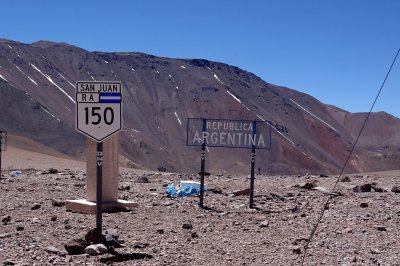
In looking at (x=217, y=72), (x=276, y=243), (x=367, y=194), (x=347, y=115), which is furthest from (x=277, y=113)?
(x=276, y=243)

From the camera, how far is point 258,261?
8398mm

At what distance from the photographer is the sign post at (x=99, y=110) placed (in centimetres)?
924

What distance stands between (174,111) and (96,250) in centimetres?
8889

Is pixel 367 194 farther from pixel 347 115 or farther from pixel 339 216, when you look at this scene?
pixel 347 115

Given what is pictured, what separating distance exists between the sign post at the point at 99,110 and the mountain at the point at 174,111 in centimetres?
6095

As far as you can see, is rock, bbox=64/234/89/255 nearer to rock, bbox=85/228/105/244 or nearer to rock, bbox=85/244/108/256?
rock, bbox=85/244/108/256

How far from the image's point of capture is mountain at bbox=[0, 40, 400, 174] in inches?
3056

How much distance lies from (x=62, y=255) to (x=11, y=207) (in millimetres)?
5292

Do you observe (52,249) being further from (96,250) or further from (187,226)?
(187,226)

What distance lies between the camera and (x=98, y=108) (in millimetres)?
9281

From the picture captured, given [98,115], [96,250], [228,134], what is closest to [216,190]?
[228,134]

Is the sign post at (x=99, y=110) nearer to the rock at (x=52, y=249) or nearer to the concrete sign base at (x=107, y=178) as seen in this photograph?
the rock at (x=52, y=249)

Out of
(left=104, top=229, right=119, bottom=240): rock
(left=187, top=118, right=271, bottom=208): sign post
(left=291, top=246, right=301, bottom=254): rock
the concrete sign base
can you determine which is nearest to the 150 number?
Result: (left=104, top=229, right=119, bottom=240): rock

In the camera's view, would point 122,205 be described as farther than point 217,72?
No
